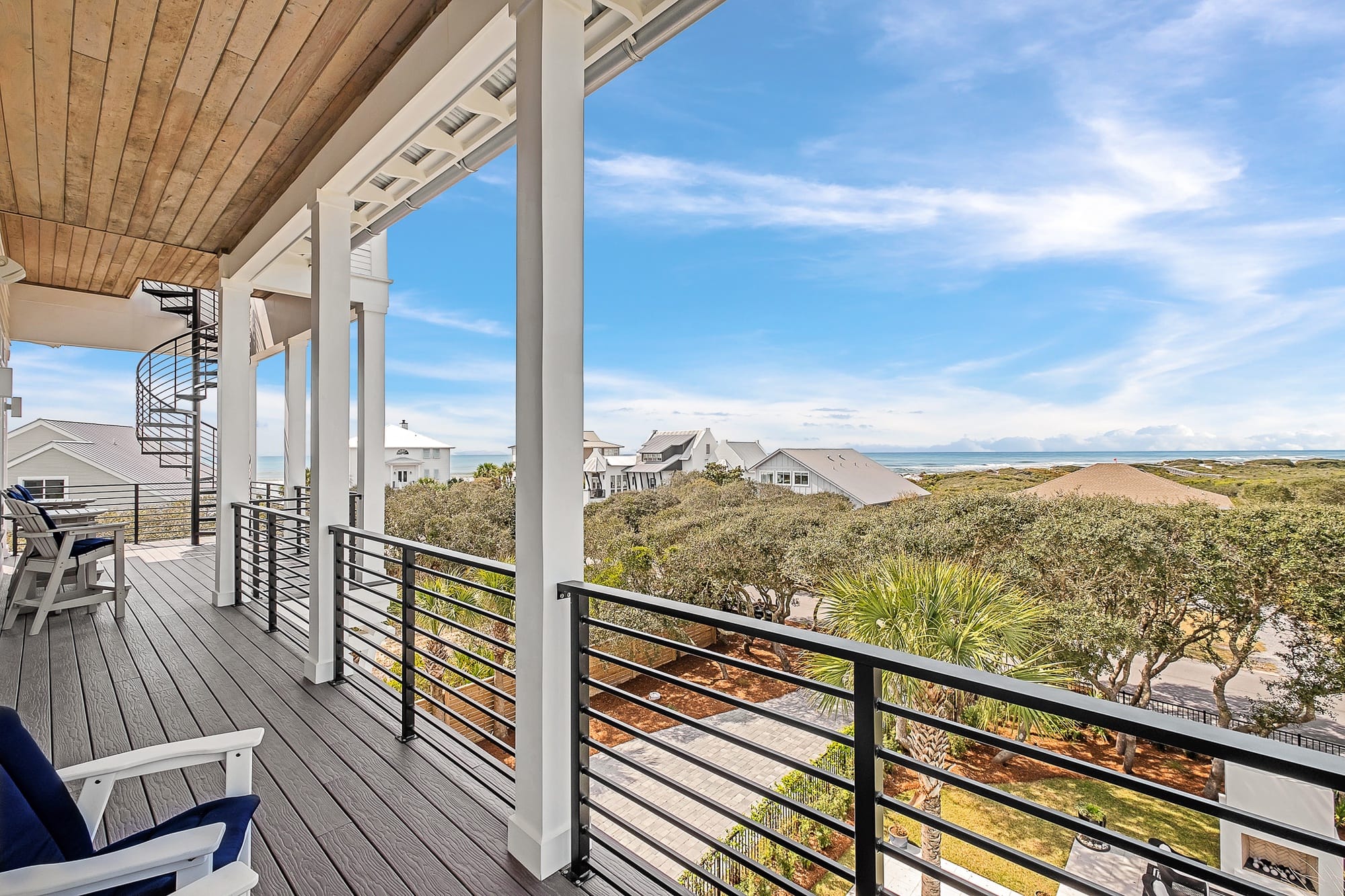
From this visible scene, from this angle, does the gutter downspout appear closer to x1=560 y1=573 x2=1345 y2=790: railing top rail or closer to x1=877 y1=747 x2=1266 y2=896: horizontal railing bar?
x1=560 y1=573 x2=1345 y2=790: railing top rail

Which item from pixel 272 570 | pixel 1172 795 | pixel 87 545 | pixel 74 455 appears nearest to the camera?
pixel 1172 795

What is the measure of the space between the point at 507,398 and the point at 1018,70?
2525 cm

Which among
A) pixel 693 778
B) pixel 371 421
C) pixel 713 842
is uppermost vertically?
pixel 371 421

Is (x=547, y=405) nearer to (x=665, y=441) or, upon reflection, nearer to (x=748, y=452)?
(x=748, y=452)

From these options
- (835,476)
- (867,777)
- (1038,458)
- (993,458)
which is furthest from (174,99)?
(993,458)

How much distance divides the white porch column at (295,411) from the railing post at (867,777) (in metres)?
7.66

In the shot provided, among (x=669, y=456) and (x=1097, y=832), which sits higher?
(x=669, y=456)

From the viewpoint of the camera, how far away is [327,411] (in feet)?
10.6

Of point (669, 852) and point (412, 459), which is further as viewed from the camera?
point (412, 459)

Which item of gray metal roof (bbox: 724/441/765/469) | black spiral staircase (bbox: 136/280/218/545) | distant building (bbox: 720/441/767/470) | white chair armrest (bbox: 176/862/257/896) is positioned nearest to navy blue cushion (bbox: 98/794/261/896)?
white chair armrest (bbox: 176/862/257/896)

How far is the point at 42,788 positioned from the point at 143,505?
→ 9.79 meters

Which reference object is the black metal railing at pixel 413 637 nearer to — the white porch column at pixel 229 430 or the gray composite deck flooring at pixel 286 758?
the gray composite deck flooring at pixel 286 758

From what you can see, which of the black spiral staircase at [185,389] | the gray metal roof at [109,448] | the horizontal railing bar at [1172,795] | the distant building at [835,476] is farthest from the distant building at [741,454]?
the horizontal railing bar at [1172,795]

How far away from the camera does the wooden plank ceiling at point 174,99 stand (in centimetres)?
215
